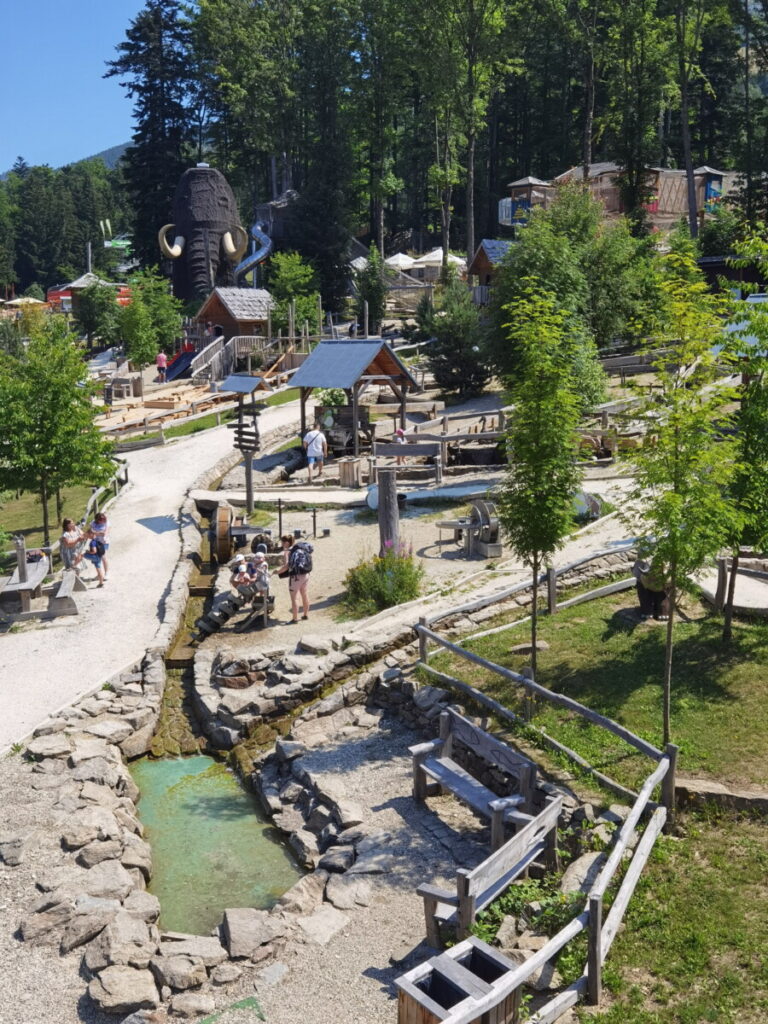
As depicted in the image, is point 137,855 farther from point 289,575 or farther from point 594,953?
point 289,575

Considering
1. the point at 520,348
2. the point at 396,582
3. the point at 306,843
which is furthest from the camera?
the point at 396,582

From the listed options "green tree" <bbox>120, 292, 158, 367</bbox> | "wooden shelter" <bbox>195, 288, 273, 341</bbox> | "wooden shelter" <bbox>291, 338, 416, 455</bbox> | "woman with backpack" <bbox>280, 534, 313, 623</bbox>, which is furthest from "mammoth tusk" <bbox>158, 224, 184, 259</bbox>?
"woman with backpack" <bbox>280, 534, 313, 623</bbox>

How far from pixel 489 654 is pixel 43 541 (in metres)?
14.0

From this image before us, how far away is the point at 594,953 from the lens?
7.96 m

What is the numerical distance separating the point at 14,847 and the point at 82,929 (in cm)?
203

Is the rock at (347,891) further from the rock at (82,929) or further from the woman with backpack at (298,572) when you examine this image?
the woman with backpack at (298,572)

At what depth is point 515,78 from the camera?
2680 inches

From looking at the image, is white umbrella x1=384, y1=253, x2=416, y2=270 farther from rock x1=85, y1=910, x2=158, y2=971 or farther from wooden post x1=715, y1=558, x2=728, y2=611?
rock x1=85, y1=910, x2=158, y2=971

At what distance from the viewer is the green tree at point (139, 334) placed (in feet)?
163

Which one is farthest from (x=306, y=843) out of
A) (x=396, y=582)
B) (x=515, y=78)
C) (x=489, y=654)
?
(x=515, y=78)

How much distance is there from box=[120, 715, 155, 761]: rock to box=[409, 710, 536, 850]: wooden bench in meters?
4.73

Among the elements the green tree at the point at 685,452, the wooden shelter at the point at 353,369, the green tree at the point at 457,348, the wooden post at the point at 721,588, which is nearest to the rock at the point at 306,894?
the green tree at the point at 685,452

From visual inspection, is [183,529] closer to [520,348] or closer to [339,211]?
[520,348]

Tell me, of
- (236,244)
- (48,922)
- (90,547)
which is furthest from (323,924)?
(236,244)
